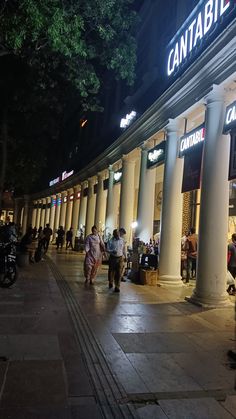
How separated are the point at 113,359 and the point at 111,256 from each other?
6.01 metres

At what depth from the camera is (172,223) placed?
1216 centimetres

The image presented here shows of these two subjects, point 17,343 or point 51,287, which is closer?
point 17,343

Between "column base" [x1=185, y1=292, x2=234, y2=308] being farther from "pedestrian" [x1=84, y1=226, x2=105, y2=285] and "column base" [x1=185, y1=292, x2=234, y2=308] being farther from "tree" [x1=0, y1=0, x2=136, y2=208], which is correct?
"tree" [x1=0, y1=0, x2=136, y2=208]

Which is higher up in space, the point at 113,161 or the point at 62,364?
the point at 113,161

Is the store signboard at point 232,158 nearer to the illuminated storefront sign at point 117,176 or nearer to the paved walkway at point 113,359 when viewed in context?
the paved walkway at point 113,359

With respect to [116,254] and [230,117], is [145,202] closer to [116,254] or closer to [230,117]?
[116,254]

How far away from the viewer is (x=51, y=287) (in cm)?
1124

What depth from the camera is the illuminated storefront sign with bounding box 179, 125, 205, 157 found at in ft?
33.9

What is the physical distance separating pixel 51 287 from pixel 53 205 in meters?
32.4

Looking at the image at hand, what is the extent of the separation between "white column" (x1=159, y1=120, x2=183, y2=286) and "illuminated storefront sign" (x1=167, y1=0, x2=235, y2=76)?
6.08 feet

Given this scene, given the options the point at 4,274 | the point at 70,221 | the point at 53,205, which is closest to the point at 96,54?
the point at 4,274

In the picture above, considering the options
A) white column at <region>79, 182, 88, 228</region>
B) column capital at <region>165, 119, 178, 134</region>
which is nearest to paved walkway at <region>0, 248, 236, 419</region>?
column capital at <region>165, 119, 178, 134</region>

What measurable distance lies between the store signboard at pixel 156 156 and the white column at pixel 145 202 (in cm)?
45

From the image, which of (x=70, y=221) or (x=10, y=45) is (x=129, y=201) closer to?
(x=10, y=45)
